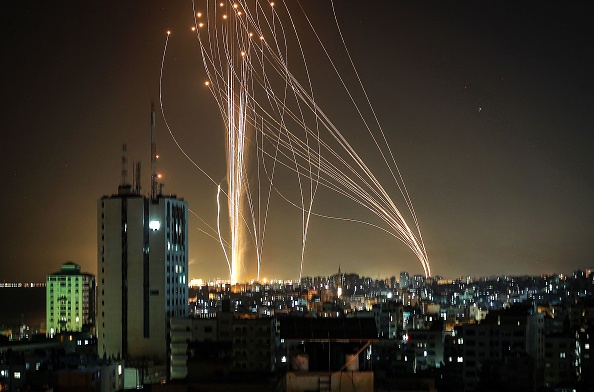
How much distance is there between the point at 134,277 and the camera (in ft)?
61.0

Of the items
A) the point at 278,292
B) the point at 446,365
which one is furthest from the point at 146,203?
the point at 278,292

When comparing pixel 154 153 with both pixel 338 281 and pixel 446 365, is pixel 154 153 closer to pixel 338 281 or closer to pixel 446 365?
pixel 446 365

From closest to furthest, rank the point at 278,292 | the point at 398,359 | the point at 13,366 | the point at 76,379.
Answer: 1. the point at 76,379
2. the point at 13,366
3. the point at 398,359
4. the point at 278,292

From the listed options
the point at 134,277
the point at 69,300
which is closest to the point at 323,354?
the point at 134,277

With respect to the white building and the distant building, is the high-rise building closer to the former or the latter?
the white building

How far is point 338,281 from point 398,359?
28.8 meters

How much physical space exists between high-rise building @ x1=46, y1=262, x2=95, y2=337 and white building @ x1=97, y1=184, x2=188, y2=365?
1759cm

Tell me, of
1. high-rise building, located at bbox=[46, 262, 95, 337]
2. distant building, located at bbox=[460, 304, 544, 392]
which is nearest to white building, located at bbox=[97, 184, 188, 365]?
distant building, located at bbox=[460, 304, 544, 392]

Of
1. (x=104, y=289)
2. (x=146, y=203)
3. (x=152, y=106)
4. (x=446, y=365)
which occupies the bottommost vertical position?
(x=446, y=365)

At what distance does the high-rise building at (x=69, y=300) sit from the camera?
36.3 meters

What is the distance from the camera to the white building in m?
18.4

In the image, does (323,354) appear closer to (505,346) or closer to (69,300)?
(505,346)

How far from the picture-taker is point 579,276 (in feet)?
163

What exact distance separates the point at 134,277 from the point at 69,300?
19628 millimetres
